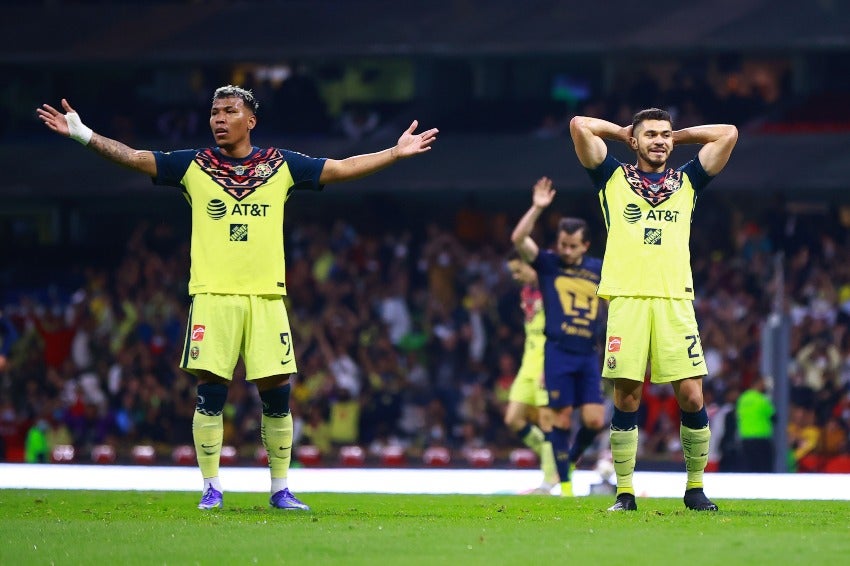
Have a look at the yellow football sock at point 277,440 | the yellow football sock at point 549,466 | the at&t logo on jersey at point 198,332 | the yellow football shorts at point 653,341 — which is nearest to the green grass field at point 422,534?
the yellow football sock at point 277,440

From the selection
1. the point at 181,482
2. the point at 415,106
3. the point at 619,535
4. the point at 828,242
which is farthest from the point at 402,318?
the point at 619,535

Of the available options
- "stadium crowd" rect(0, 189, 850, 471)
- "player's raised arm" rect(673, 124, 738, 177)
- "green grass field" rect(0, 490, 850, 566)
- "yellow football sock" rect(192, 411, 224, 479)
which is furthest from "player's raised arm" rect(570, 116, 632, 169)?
"stadium crowd" rect(0, 189, 850, 471)

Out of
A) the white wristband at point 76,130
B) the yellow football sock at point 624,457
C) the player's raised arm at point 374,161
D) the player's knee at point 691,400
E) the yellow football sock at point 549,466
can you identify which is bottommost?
the yellow football sock at point 549,466

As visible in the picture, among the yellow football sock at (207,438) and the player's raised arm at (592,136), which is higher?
the player's raised arm at (592,136)

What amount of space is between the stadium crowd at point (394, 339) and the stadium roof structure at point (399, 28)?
2.85m

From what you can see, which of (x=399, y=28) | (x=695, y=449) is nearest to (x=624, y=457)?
(x=695, y=449)

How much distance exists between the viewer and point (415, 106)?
92.2 ft

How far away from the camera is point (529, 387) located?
15.3m

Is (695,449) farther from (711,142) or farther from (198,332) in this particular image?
(198,332)

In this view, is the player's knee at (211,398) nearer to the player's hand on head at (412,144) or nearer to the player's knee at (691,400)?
the player's hand on head at (412,144)

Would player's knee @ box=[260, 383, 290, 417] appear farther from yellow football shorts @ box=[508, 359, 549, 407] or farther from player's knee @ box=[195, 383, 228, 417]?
yellow football shorts @ box=[508, 359, 549, 407]

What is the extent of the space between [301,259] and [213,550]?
61.3 ft

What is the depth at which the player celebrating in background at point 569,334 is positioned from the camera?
1409 centimetres

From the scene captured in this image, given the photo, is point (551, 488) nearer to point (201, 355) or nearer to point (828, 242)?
point (201, 355)
